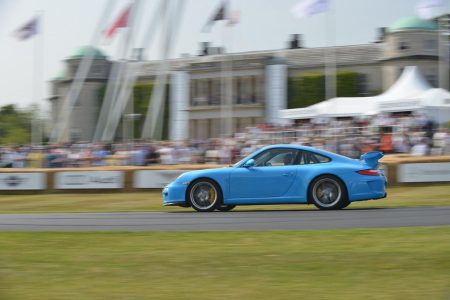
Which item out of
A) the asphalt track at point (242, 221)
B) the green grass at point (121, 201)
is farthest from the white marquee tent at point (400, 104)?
the asphalt track at point (242, 221)

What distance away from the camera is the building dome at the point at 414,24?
6681cm

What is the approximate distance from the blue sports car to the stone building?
51417 millimetres

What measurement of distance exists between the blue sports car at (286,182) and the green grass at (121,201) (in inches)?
67.9

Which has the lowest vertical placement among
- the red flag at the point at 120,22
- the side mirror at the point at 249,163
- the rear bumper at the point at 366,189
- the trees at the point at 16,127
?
the rear bumper at the point at 366,189

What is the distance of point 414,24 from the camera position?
67.7m

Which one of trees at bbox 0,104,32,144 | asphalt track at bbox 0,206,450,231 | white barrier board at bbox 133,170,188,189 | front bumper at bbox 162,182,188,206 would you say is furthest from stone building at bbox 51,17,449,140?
asphalt track at bbox 0,206,450,231

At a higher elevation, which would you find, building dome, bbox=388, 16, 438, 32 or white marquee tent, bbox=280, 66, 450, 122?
building dome, bbox=388, 16, 438, 32

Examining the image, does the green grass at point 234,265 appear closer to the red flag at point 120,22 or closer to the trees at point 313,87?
the red flag at point 120,22

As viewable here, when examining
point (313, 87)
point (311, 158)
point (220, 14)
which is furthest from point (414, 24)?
point (311, 158)

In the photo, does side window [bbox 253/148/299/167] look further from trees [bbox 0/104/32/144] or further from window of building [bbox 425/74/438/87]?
trees [bbox 0/104/32/144]

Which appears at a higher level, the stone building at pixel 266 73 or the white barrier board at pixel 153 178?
the stone building at pixel 266 73

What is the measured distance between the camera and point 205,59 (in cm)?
7394

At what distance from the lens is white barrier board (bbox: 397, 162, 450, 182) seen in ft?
63.3

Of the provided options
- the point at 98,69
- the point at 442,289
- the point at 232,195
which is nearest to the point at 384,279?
the point at 442,289
